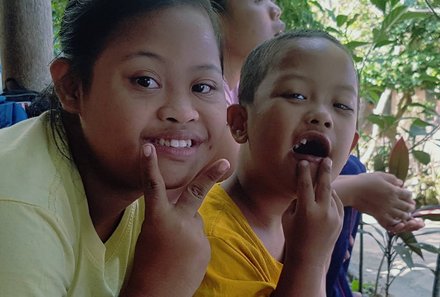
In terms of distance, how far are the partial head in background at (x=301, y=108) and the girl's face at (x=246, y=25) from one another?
0.62m

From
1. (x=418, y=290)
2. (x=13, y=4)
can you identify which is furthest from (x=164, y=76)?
(x=418, y=290)

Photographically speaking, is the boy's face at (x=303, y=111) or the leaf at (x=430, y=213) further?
the leaf at (x=430, y=213)

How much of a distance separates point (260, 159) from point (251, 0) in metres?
0.88

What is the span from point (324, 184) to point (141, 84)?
39 centimetres

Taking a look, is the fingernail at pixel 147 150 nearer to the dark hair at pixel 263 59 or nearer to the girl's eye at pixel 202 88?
the girl's eye at pixel 202 88

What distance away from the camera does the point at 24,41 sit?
7.12 feet

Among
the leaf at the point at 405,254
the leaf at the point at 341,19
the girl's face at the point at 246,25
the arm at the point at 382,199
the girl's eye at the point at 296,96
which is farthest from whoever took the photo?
the leaf at the point at 341,19

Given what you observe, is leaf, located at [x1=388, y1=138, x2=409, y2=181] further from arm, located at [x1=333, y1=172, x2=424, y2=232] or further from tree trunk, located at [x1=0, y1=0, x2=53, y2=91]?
tree trunk, located at [x1=0, y1=0, x2=53, y2=91]

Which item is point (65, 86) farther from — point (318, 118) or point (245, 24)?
point (245, 24)

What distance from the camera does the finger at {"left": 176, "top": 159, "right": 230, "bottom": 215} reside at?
81cm

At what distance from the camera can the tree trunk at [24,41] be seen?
2.15 meters

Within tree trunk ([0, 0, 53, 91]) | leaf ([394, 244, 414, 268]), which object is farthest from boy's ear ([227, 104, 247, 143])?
tree trunk ([0, 0, 53, 91])

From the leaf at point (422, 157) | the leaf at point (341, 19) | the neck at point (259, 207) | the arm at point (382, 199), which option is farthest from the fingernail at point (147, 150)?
the leaf at point (341, 19)

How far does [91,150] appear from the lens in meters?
0.86
